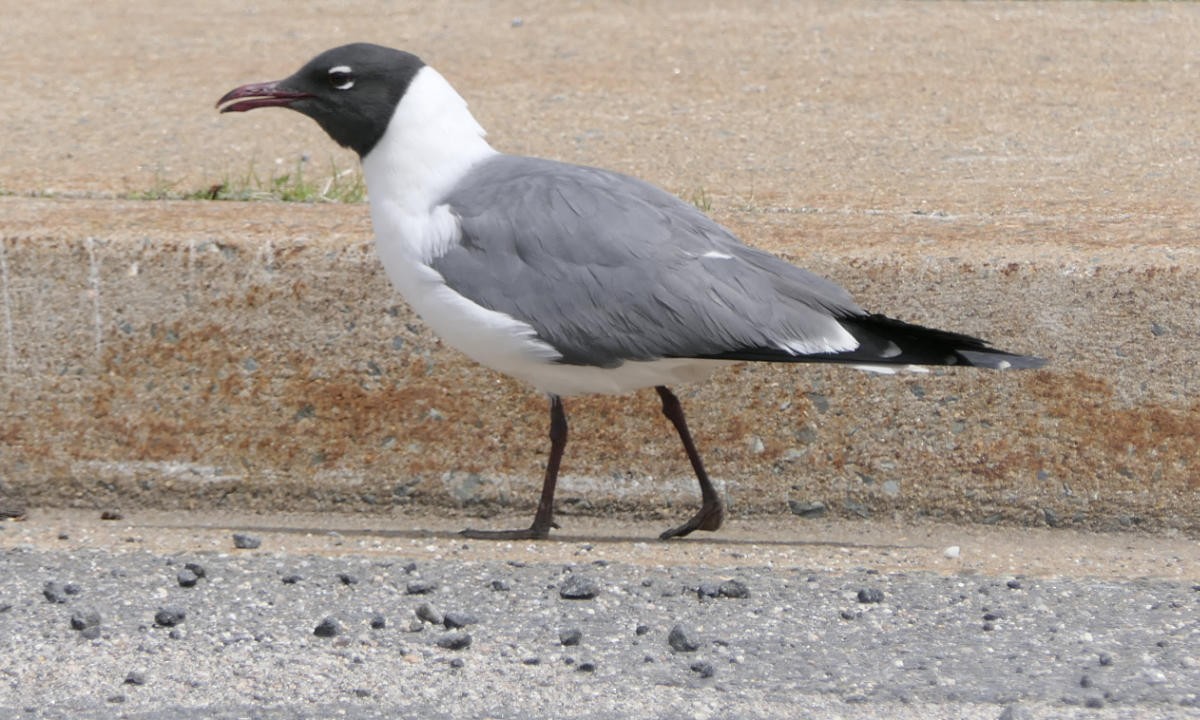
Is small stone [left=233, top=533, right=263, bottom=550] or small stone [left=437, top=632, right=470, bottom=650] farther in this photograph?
small stone [left=233, top=533, right=263, bottom=550]

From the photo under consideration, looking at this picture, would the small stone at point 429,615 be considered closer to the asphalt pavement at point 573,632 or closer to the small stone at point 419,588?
the asphalt pavement at point 573,632

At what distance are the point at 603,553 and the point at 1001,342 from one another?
47.3 inches

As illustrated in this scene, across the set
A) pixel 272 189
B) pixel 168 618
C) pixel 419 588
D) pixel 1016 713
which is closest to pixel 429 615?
pixel 419 588

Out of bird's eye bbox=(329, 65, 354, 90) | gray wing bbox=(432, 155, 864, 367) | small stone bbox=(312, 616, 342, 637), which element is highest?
bird's eye bbox=(329, 65, 354, 90)

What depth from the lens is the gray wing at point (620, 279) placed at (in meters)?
4.13

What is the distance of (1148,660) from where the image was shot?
3.55m

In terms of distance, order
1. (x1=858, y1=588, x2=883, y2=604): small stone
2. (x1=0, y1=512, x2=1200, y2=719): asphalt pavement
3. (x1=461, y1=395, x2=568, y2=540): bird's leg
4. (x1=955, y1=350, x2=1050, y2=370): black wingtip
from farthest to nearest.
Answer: (x1=461, y1=395, x2=568, y2=540): bird's leg, (x1=955, y1=350, x2=1050, y2=370): black wingtip, (x1=858, y1=588, x2=883, y2=604): small stone, (x1=0, y1=512, x2=1200, y2=719): asphalt pavement

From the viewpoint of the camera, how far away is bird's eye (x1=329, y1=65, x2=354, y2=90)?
4.55m

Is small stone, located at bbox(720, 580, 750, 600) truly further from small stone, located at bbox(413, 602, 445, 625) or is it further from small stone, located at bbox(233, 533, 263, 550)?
small stone, located at bbox(233, 533, 263, 550)

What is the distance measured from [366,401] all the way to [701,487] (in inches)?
37.2

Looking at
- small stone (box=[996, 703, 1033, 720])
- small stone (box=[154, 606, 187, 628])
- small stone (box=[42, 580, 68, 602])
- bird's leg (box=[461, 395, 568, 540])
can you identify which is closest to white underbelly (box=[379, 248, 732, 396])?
bird's leg (box=[461, 395, 568, 540])

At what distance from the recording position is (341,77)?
15.0 ft

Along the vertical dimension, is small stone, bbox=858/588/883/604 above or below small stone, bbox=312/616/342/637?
above

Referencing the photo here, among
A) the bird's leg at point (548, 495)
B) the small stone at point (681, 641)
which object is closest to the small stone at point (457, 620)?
the small stone at point (681, 641)
